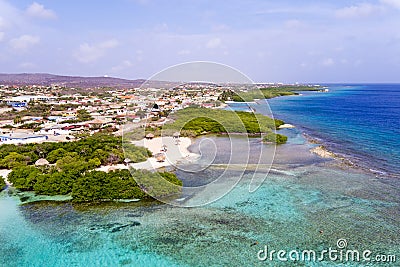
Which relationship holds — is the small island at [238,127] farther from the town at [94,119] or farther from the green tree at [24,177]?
the green tree at [24,177]

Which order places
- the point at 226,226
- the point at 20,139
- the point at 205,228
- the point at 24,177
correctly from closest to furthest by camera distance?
1. the point at 205,228
2. the point at 226,226
3. the point at 24,177
4. the point at 20,139

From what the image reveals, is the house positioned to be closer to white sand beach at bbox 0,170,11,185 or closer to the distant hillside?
white sand beach at bbox 0,170,11,185

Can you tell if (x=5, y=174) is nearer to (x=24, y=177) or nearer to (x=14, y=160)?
(x=14, y=160)

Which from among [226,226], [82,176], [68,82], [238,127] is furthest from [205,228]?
[68,82]

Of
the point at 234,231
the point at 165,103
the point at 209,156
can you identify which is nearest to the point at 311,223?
the point at 234,231

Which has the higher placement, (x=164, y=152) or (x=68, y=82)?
(x=68, y=82)

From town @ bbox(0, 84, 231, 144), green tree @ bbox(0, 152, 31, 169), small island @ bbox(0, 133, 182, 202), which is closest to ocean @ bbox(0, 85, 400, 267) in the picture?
small island @ bbox(0, 133, 182, 202)

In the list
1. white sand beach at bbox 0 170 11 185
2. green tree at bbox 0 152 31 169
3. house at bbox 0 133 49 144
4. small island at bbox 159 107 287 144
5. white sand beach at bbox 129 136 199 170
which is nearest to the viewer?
white sand beach at bbox 0 170 11 185

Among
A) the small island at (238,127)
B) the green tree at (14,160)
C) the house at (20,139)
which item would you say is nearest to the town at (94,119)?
the house at (20,139)

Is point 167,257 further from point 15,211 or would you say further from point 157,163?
point 157,163
